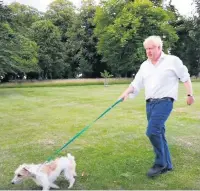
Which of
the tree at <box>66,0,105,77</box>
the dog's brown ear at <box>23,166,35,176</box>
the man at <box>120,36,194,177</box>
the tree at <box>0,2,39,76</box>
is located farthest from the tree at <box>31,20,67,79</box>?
the dog's brown ear at <box>23,166,35,176</box>

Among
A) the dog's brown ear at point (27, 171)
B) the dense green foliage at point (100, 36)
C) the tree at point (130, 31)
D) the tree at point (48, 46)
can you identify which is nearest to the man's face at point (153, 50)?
the dog's brown ear at point (27, 171)

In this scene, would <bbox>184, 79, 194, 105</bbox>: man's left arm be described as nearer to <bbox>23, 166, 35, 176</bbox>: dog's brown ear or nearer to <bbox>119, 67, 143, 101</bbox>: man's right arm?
<bbox>119, 67, 143, 101</bbox>: man's right arm

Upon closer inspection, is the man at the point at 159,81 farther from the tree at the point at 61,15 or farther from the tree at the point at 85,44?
the tree at the point at 61,15

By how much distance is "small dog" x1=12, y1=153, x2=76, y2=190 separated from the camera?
16.5 ft

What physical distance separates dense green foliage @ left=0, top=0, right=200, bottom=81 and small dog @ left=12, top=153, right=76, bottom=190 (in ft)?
117

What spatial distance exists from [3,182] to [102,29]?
148ft

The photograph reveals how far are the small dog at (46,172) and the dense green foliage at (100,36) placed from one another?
3568 centimetres

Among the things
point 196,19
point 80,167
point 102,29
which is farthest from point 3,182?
point 196,19

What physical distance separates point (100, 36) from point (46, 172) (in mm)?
45951

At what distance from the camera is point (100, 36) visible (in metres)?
50.1

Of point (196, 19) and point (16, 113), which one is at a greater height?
point (196, 19)

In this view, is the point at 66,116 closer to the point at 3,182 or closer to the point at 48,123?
the point at 48,123

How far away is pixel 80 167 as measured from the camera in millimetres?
6410

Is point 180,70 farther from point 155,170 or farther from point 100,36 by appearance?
point 100,36
